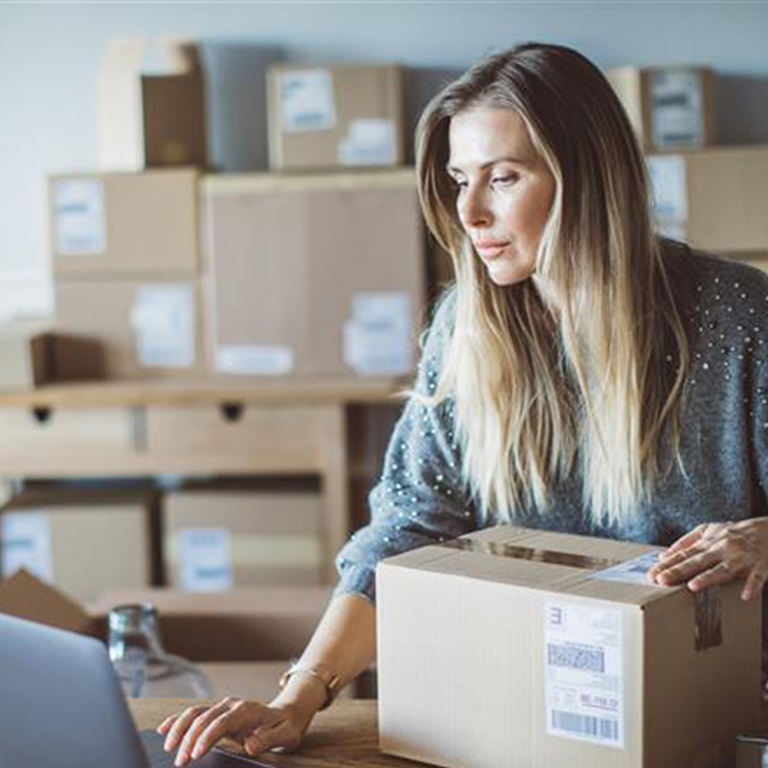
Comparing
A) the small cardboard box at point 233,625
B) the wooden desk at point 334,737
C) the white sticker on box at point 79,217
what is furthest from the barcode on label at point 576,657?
the white sticker on box at point 79,217

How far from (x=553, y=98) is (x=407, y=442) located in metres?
0.43

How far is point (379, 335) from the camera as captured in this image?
10.9ft

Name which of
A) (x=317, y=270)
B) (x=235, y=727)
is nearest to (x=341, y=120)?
(x=317, y=270)

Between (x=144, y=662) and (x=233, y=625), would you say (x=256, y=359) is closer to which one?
(x=233, y=625)

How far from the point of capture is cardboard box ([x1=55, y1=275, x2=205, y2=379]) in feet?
11.2

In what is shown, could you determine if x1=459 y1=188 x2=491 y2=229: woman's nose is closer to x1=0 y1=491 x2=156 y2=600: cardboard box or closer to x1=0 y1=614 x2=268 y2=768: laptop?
x1=0 y1=614 x2=268 y2=768: laptop

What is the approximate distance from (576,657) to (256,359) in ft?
7.49

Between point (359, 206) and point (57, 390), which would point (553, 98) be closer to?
point (359, 206)

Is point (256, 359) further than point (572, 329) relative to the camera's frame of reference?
Yes

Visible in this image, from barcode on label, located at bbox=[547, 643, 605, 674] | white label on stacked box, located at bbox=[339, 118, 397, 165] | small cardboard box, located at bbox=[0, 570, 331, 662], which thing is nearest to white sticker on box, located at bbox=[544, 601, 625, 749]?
barcode on label, located at bbox=[547, 643, 605, 674]

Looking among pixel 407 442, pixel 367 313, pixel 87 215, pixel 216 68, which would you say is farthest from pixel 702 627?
pixel 216 68

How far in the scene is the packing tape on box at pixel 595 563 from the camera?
1.21 m

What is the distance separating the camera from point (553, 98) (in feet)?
4.92

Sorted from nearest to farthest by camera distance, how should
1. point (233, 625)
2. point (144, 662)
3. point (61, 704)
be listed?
point (61, 704) → point (144, 662) → point (233, 625)
